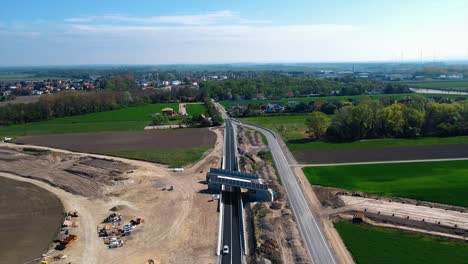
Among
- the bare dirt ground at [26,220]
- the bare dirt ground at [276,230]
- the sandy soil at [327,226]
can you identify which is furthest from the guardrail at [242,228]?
the bare dirt ground at [26,220]

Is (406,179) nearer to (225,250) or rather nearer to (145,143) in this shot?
(225,250)

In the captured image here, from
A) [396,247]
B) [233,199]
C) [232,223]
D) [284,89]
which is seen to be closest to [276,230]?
[232,223]

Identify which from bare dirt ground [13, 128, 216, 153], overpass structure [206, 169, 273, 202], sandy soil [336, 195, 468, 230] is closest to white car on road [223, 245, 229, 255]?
overpass structure [206, 169, 273, 202]

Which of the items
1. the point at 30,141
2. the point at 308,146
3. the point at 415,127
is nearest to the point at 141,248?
the point at 308,146

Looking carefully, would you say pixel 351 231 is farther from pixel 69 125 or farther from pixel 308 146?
pixel 69 125

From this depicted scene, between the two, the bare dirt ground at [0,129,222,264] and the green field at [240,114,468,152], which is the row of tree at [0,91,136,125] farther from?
the green field at [240,114,468,152]

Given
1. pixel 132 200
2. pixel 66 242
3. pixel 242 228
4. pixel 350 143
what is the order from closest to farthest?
pixel 66 242
pixel 242 228
pixel 132 200
pixel 350 143
